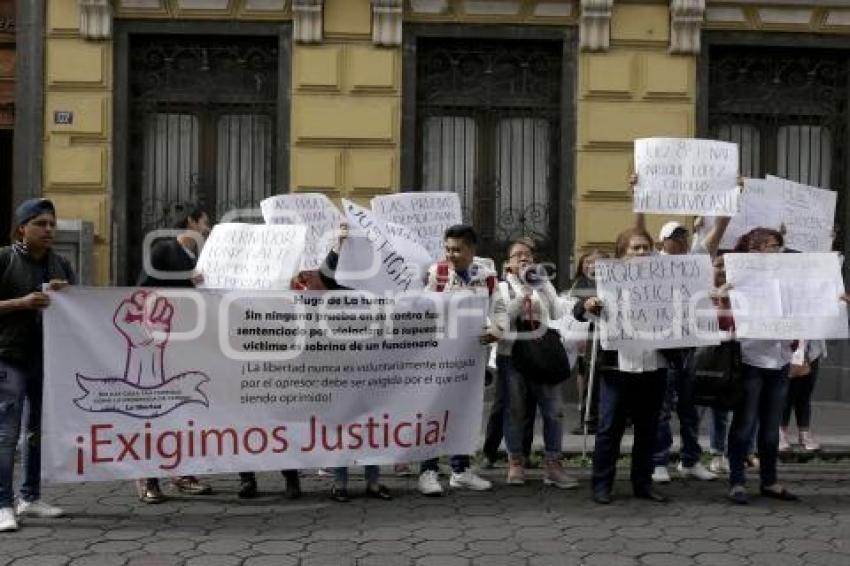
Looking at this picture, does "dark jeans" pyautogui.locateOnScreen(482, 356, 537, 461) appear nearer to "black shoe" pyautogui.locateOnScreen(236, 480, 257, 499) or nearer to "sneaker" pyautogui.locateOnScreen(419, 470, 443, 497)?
"sneaker" pyautogui.locateOnScreen(419, 470, 443, 497)

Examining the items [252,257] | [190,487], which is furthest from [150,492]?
[252,257]

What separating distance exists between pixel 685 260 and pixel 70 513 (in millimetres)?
4258

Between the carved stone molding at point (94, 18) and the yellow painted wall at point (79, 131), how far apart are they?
106 millimetres

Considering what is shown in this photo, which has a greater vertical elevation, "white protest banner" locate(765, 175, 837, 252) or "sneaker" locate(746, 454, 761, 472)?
"white protest banner" locate(765, 175, 837, 252)

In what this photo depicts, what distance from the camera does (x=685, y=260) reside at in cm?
698

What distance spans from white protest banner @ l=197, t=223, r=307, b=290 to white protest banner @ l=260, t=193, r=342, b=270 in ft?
1.41

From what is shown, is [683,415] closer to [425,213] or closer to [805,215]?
[805,215]

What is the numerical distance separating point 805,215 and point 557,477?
281 cm

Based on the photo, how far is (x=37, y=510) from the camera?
21.3ft

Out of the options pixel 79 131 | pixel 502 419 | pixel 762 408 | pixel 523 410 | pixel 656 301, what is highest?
pixel 79 131

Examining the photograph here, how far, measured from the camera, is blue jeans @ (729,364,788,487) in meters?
7.02

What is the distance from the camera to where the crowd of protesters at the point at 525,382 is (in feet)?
21.1

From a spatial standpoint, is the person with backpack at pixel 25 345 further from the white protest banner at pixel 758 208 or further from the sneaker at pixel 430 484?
the white protest banner at pixel 758 208

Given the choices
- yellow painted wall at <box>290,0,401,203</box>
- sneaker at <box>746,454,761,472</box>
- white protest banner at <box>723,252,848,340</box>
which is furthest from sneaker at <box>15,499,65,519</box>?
yellow painted wall at <box>290,0,401,203</box>
